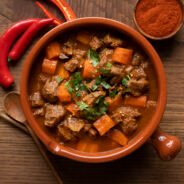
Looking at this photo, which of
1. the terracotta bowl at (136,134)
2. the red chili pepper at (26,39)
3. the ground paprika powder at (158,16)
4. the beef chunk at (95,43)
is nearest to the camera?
the terracotta bowl at (136,134)

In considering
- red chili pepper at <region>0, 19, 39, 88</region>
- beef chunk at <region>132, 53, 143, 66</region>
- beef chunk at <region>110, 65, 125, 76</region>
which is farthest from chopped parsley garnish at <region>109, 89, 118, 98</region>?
red chili pepper at <region>0, 19, 39, 88</region>

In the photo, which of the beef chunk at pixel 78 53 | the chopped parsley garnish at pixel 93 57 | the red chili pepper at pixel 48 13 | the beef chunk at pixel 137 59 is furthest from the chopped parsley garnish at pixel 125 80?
the red chili pepper at pixel 48 13

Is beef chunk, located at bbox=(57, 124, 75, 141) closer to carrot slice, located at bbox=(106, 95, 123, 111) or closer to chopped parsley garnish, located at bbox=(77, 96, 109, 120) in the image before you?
chopped parsley garnish, located at bbox=(77, 96, 109, 120)

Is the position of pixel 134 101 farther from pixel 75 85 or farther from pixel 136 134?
pixel 75 85

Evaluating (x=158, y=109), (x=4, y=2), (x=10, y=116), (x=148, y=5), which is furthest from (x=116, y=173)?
(x=4, y=2)

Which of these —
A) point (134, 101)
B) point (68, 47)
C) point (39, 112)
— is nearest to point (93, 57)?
point (68, 47)

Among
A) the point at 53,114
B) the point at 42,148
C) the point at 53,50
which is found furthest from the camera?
the point at 42,148

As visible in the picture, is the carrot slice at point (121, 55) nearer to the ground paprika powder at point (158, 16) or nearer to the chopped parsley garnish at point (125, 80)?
the chopped parsley garnish at point (125, 80)
